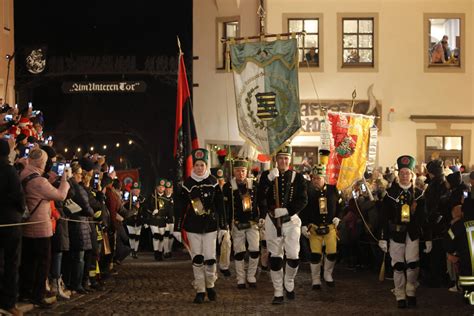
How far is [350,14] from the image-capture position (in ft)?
96.5

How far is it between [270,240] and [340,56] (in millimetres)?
16290

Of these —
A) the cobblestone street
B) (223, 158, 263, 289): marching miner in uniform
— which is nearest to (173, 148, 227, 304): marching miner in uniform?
the cobblestone street

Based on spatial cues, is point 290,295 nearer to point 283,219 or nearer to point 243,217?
point 283,219

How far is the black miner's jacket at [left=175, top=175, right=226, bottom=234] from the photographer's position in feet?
45.7

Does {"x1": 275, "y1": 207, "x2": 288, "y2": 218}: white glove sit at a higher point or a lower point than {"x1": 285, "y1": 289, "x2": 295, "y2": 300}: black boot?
higher

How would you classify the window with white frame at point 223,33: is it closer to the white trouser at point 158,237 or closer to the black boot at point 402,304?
the white trouser at point 158,237

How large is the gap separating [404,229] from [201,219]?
3.04 metres

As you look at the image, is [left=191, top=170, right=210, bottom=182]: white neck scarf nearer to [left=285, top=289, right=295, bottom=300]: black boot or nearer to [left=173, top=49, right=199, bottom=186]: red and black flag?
[left=173, top=49, right=199, bottom=186]: red and black flag

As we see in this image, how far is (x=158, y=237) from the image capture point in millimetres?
24703

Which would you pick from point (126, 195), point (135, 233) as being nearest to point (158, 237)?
point (126, 195)

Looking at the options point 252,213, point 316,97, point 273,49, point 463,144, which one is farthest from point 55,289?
point 463,144

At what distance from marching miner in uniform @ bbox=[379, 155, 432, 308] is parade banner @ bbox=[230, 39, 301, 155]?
2.73 m

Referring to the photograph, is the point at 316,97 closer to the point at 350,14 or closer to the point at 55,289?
the point at 350,14

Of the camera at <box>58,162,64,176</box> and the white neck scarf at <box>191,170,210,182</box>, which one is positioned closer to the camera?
the camera at <box>58,162,64,176</box>
